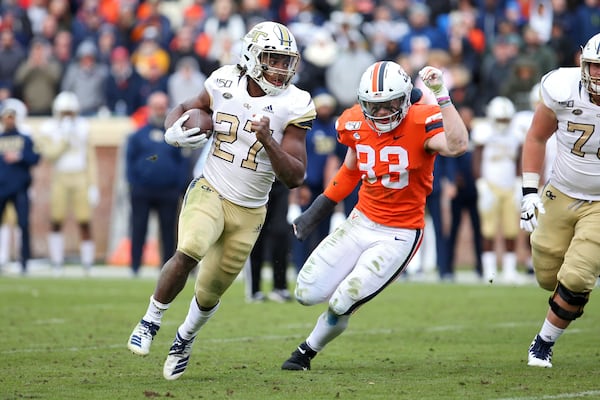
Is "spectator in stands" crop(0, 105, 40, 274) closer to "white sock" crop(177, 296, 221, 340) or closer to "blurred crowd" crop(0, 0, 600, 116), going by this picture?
"blurred crowd" crop(0, 0, 600, 116)

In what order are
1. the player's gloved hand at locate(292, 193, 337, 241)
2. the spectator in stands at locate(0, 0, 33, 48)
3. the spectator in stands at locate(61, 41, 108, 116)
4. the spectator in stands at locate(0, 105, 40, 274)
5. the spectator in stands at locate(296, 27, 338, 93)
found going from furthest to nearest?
the spectator in stands at locate(0, 0, 33, 48), the spectator in stands at locate(61, 41, 108, 116), the spectator in stands at locate(296, 27, 338, 93), the spectator in stands at locate(0, 105, 40, 274), the player's gloved hand at locate(292, 193, 337, 241)

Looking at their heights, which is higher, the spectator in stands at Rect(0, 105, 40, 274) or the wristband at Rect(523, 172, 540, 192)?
the wristband at Rect(523, 172, 540, 192)

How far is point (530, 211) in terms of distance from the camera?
252 inches

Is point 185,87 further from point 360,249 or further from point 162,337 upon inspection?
point 360,249

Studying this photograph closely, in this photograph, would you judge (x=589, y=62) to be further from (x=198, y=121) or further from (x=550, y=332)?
(x=198, y=121)

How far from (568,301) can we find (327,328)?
1350mm

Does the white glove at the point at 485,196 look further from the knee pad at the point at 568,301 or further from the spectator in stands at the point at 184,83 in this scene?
the knee pad at the point at 568,301

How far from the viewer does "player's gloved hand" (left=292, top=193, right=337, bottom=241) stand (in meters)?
6.73

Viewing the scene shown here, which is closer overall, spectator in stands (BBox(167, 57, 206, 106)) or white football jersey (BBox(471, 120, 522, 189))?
white football jersey (BBox(471, 120, 522, 189))

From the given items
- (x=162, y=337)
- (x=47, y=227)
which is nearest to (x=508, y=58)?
(x=47, y=227)

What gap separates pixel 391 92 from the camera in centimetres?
633

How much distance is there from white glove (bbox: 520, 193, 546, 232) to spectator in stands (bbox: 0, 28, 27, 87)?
1136 cm

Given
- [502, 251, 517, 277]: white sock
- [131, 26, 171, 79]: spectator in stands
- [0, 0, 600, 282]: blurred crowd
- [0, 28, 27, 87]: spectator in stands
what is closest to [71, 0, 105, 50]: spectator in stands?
[0, 0, 600, 282]: blurred crowd

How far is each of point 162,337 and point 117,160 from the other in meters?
8.16
